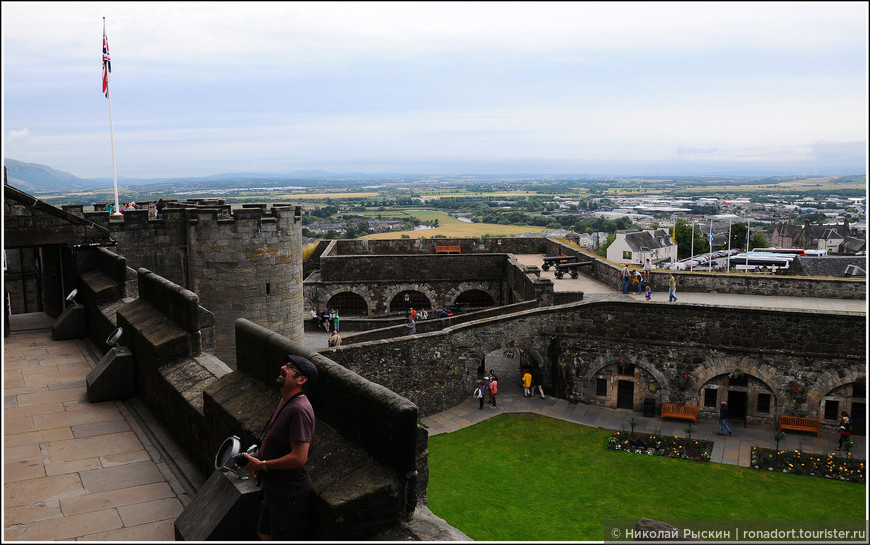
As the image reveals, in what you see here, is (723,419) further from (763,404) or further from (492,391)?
(492,391)

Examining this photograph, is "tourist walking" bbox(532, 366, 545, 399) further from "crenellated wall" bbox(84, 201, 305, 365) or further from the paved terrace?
the paved terrace

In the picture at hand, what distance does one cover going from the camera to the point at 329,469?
14.2ft

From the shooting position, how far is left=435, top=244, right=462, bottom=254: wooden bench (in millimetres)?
34094

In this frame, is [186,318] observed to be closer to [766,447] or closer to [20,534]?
[20,534]

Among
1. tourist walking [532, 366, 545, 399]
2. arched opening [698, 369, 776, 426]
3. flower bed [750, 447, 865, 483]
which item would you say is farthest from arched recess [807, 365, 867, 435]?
tourist walking [532, 366, 545, 399]

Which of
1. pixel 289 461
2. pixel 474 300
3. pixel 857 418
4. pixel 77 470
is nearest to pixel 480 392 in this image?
pixel 857 418

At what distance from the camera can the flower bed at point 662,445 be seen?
18141 millimetres

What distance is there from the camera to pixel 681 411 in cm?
2111

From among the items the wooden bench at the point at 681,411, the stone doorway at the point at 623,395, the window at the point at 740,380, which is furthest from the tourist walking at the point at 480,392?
the window at the point at 740,380

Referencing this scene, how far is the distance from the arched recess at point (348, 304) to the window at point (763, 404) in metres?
17.0

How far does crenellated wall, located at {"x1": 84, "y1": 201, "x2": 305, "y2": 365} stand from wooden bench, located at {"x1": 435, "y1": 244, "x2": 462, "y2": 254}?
1590 cm

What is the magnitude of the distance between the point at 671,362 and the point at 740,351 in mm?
2000

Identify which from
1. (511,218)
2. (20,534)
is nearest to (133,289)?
(20,534)

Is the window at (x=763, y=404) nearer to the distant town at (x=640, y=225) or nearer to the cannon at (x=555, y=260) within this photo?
the cannon at (x=555, y=260)
